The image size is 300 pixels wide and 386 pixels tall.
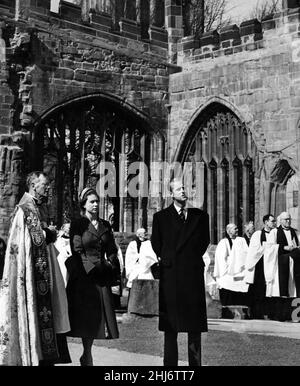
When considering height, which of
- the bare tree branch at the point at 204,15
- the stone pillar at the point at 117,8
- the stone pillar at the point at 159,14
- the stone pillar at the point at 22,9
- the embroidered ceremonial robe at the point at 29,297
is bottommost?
the embroidered ceremonial robe at the point at 29,297

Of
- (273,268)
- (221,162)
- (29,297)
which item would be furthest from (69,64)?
(29,297)

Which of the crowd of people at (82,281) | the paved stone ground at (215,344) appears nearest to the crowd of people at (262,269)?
the paved stone ground at (215,344)

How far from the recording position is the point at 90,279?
8836 mm

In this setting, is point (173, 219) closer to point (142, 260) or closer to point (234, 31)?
point (142, 260)

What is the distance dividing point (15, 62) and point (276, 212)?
6.26 meters

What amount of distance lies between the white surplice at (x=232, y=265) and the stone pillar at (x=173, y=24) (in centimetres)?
679

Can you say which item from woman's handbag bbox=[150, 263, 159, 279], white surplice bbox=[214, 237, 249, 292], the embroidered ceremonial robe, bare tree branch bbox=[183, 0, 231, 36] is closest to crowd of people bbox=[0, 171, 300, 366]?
the embroidered ceremonial robe

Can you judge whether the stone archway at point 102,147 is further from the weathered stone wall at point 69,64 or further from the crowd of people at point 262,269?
the crowd of people at point 262,269

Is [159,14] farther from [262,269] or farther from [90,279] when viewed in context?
[90,279]

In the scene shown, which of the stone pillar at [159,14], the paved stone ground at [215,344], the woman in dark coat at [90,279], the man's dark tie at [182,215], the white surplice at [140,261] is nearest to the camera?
the woman in dark coat at [90,279]

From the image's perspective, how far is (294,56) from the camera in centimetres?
2008

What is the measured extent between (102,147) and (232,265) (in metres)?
5.63

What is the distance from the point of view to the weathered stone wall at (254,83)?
20.1 m
